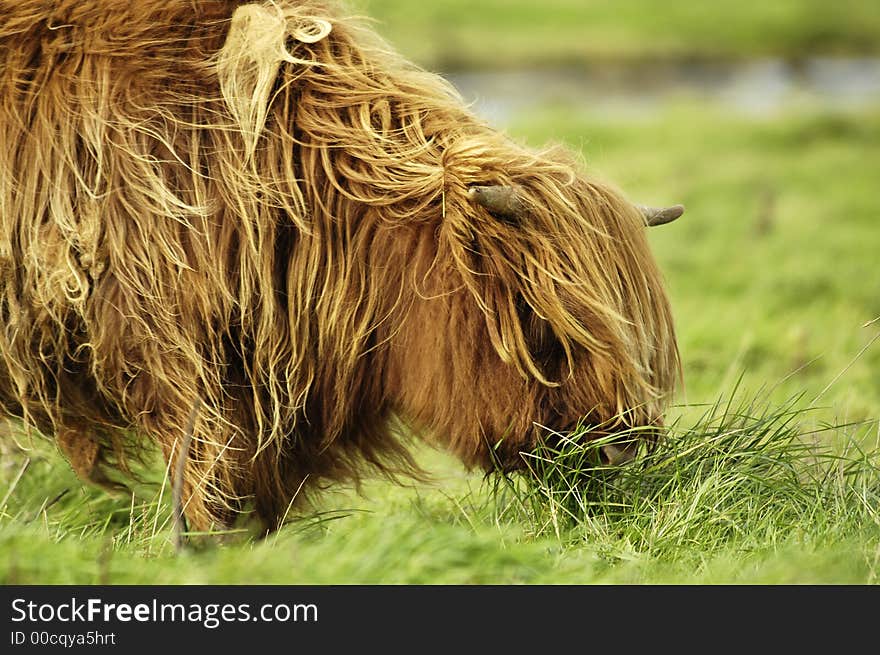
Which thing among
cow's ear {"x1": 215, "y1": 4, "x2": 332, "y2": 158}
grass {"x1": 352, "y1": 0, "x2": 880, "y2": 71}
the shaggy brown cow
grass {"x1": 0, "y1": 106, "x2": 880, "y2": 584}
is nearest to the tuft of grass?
grass {"x1": 0, "y1": 106, "x2": 880, "y2": 584}

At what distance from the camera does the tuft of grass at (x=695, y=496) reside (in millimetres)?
3607

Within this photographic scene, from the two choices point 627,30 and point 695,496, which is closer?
point 695,496

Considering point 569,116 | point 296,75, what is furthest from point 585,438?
point 569,116

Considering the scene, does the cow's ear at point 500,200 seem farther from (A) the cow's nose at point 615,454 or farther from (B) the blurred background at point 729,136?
(A) the cow's nose at point 615,454

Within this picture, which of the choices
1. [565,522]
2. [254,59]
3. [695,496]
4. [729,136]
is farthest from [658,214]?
[729,136]

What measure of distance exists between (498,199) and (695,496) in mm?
1173

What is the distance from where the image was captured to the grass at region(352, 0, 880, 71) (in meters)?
27.2

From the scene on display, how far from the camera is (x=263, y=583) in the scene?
9.82ft

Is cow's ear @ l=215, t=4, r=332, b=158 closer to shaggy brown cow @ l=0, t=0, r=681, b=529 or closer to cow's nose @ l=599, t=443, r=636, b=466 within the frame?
shaggy brown cow @ l=0, t=0, r=681, b=529

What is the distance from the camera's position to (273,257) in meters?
3.52

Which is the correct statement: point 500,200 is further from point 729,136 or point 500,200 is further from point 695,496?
point 729,136

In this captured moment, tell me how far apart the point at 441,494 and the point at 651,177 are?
27.3 ft

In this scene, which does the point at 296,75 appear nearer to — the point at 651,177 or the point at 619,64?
the point at 651,177

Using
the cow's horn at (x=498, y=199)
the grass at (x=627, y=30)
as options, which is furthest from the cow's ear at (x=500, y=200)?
the grass at (x=627, y=30)
